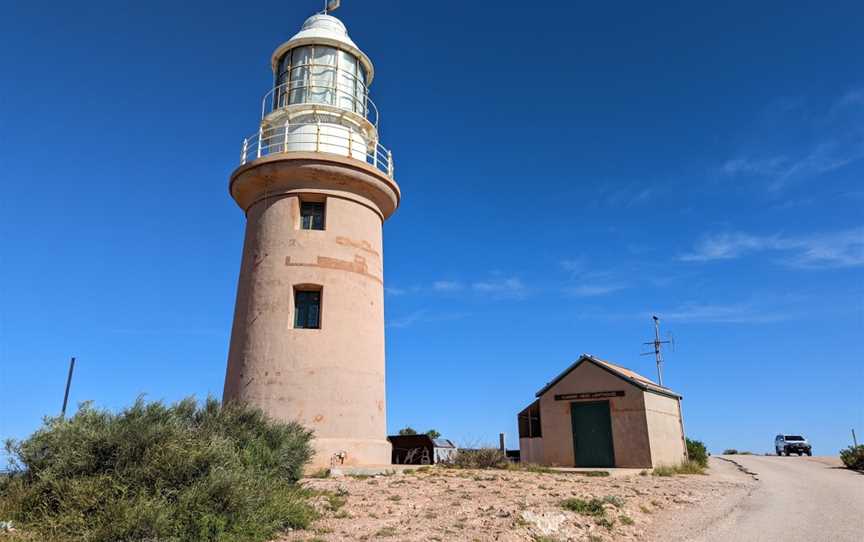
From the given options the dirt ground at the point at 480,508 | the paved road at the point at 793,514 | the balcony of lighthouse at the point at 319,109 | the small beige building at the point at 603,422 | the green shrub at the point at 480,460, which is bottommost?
Result: the paved road at the point at 793,514

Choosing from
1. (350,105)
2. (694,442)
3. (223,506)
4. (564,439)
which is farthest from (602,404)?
(223,506)

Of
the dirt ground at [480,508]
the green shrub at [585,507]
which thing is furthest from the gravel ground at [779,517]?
the green shrub at [585,507]

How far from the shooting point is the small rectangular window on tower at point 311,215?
14844 mm

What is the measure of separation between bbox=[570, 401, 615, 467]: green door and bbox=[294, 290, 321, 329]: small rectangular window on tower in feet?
41.7

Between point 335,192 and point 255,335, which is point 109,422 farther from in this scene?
point 335,192

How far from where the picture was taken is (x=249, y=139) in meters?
15.7

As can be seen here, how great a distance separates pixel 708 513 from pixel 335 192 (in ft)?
35.8

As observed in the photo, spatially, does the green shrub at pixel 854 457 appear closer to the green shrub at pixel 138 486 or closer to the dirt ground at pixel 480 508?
the dirt ground at pixel 480 508

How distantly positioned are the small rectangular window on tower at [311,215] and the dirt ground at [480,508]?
20.7ft

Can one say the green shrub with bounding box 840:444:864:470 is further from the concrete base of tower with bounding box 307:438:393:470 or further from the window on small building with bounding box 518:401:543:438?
the concrete base of tower with bounding box 307:438:393:470

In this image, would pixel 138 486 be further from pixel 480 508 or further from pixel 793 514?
pixel 793 514

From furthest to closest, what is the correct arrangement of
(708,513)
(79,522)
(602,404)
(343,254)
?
(602,404), (343,254), (708,513), (79,522)

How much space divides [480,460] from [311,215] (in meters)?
7.91

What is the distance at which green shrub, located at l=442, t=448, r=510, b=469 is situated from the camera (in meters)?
15.4
